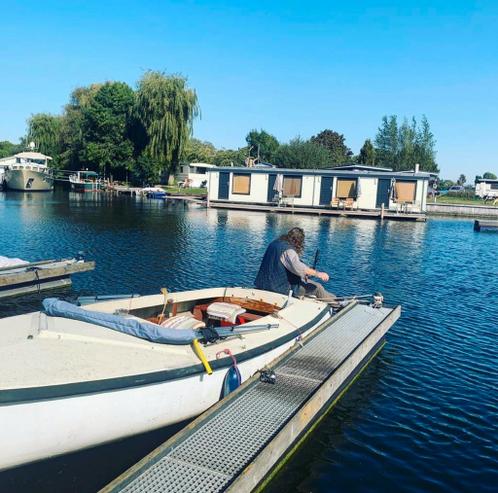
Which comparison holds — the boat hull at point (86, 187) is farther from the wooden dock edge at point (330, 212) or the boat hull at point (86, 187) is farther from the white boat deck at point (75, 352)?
the white boat deck at point (75, 352)

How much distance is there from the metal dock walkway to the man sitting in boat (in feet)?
4.78

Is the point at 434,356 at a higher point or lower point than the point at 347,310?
lower

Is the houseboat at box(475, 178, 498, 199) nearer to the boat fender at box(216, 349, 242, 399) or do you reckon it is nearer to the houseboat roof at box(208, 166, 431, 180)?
the houseboat roof at box(208, 166, 431, 180)

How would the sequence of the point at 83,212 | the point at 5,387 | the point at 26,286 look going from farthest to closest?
the point at 83,212 → the point at 26,286 → the point at 5,387

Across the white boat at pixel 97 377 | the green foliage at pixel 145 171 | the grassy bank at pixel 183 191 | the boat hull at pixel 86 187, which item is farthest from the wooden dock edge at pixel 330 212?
the white boat at pixel 97 377

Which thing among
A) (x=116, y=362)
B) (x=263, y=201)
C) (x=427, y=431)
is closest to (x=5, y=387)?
(x=116, y=362)

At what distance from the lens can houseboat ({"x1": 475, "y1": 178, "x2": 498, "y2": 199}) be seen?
77.8 metres

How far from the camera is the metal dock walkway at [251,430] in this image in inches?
209

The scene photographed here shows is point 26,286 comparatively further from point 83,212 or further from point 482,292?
point 83,212

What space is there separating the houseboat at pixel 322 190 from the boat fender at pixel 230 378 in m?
39.0

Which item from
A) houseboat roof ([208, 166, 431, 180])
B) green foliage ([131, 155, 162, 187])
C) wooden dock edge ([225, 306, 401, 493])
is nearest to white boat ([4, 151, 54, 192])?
green foliage ([131, 155, 162, 187])

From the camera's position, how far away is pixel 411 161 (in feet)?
270

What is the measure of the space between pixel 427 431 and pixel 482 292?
1172 centimetres

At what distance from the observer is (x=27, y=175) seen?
64.2 meters
